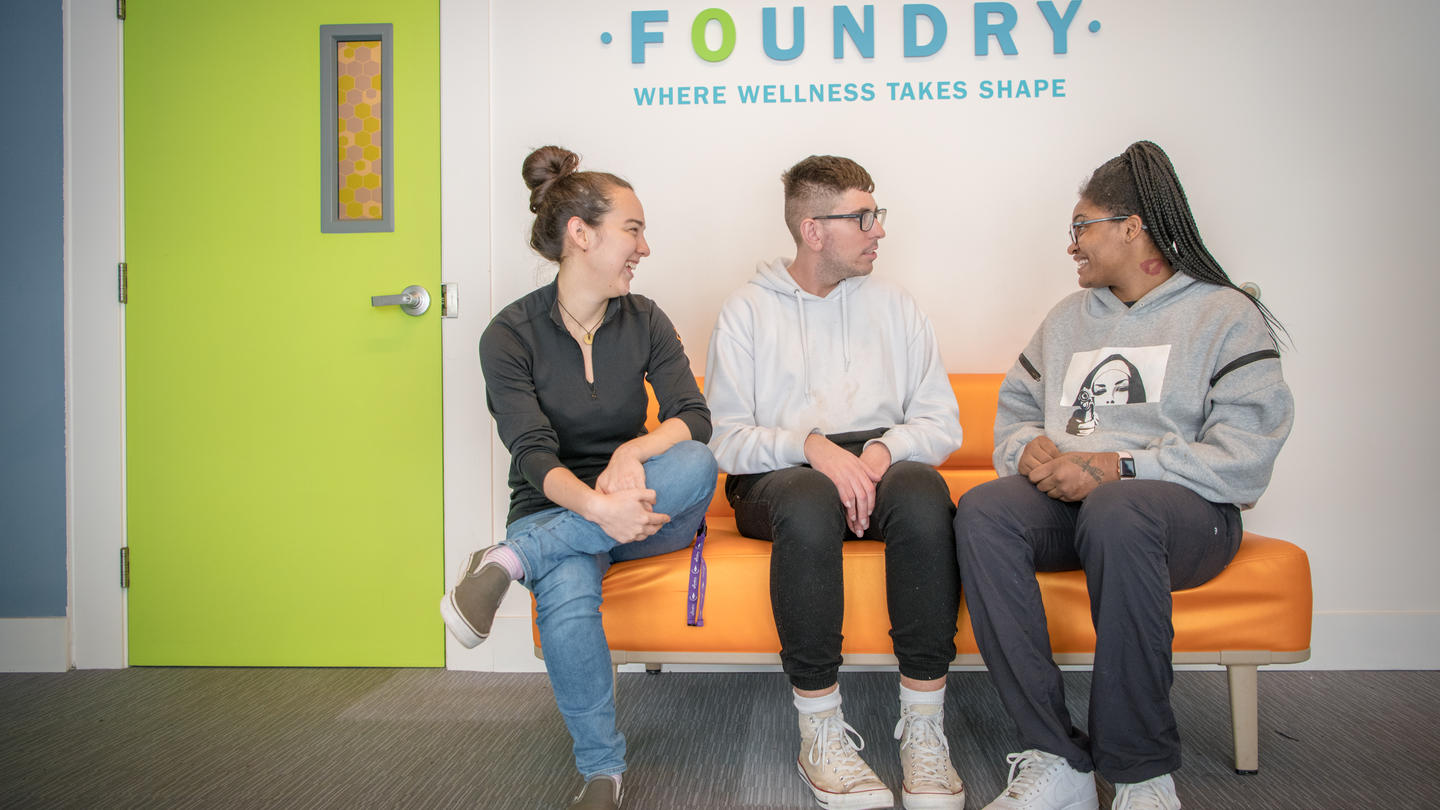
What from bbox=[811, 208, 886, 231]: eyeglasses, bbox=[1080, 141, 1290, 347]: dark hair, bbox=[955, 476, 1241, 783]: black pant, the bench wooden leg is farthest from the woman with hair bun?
Answer: the bench wooden leg

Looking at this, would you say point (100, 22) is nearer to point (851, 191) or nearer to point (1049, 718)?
point (851, 191)

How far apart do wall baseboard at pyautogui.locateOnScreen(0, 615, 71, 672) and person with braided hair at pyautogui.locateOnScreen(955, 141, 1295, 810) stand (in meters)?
2.53

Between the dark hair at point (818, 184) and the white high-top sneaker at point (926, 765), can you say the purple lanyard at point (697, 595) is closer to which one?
the white high-top sneaker at point (926, 765)

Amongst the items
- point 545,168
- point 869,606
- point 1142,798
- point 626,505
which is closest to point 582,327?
point 545,168

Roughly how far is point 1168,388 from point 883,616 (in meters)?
0.71

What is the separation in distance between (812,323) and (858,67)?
0.91 m

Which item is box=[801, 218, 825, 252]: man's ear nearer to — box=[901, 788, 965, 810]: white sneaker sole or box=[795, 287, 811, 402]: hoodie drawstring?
box=[795, 287, 811, 402]: hoodie drawstring

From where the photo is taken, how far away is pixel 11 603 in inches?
99.4

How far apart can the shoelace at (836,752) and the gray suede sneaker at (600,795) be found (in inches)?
14.3

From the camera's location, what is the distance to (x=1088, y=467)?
1656 millimetres

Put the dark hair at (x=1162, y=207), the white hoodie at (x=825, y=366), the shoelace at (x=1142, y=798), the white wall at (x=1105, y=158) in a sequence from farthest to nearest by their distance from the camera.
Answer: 1. the white wall at (x=1105, y=158)
2. the white hoodie at (x=825, y=366)
3. the dark hair at (x=1162, y=207)
4. the shoelace at (x=1142, y=798)

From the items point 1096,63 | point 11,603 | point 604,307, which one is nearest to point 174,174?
point 11,603

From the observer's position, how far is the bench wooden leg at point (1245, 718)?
170 centimetres

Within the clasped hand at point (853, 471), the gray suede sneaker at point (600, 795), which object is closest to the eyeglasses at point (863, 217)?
the clasped hand at point (853, 471)
